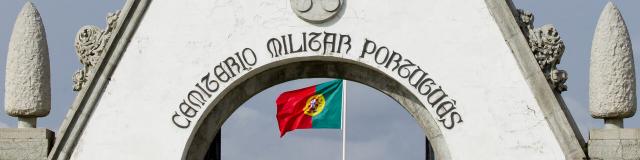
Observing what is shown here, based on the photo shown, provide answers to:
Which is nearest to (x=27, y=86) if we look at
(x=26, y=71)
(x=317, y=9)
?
(x=26, y=71)

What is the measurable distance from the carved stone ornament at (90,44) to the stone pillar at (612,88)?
6383 mm

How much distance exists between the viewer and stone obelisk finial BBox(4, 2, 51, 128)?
3388 centimetres

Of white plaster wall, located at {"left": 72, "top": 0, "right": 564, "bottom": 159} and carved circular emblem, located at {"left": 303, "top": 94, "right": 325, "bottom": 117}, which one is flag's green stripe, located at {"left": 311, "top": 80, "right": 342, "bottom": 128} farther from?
white plaster wall, located at {"left": 72, "top": 0, "right": 564, "bottom": 159}

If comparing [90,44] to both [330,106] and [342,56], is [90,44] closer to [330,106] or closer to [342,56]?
[342,56]

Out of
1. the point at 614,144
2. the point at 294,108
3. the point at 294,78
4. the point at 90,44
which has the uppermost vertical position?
the point at 294,108

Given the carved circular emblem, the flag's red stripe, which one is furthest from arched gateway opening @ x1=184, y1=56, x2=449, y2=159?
the carved circular emblem

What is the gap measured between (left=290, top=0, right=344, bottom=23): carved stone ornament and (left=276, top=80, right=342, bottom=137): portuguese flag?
4099 mm

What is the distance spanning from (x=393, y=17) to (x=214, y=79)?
2492mm

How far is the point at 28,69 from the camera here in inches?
1334

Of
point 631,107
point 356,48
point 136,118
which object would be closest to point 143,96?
point 136,118

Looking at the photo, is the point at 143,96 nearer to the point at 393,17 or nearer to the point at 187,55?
the point at 187,55

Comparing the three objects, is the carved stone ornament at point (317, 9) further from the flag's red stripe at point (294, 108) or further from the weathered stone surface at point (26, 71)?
the flag's red stripe at point (294, 108)

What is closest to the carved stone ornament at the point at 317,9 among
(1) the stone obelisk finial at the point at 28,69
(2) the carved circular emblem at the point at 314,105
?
(1) the stone obelisk finial at the point at 28,69

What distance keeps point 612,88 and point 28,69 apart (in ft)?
25.0
